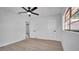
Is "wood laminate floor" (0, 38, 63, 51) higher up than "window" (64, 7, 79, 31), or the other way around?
"window" (64, 7, 79, 31)

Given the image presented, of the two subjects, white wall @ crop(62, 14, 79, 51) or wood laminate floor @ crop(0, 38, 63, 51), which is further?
wood laminate floor @ crop(0, 38, 63, 51)

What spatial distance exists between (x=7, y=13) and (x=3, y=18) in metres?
0.54

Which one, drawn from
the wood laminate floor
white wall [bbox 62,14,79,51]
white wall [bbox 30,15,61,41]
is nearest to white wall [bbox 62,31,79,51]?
white wall [bbox 62,14,79,51]

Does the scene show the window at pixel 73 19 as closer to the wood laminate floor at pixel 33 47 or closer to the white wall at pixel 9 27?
the wood laminate floor at pixel 33 47

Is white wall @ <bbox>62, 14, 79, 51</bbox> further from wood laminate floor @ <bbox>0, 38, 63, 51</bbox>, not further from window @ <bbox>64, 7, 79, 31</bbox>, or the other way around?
wood laminate floor @ <bbox>0, 38, 63, 51</bbox>

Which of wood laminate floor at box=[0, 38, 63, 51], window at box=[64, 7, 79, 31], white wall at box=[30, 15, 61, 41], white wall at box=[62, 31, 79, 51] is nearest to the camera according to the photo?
white wall at box=[62, 31, 79, 51]

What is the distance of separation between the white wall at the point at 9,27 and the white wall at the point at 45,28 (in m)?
2.21

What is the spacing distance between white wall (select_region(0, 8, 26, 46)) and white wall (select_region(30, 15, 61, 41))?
86.8 inches

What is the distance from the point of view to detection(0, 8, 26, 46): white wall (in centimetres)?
473

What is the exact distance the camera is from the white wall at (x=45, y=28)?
7037 mm

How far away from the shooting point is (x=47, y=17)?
297 inches
